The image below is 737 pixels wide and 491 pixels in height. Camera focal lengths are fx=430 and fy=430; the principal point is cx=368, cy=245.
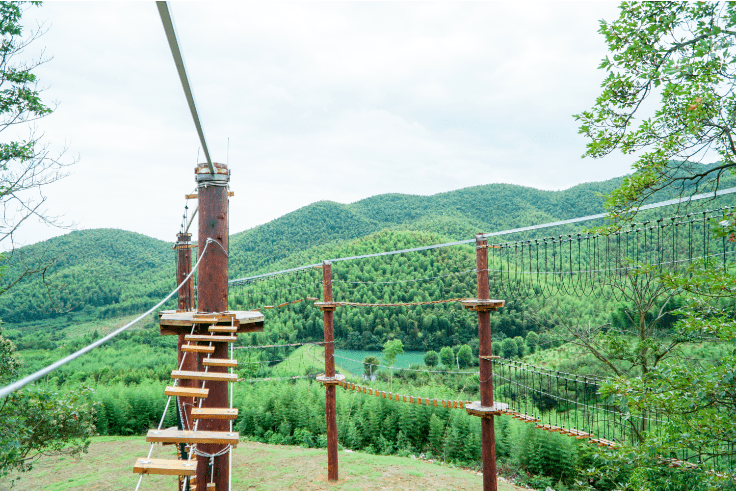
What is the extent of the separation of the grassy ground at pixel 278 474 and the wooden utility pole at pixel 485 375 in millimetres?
1619

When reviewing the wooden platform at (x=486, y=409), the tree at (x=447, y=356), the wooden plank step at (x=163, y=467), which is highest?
the wooden plank step at (x=163, y=467)

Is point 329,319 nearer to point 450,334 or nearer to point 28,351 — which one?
point 450,334

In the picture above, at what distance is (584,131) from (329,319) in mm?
4645

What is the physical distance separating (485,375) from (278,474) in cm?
412

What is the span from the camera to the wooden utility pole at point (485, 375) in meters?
5.21

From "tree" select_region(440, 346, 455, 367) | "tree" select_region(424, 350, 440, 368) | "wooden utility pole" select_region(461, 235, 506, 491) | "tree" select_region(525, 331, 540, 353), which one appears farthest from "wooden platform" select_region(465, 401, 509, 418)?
"tree" select_region(424, 350, 440, 368)

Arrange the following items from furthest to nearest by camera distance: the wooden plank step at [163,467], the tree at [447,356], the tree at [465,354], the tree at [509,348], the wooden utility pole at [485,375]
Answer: the tree at [447,356] < the tree at [465,354] < the tree at [509,348] < the wooden utility pole at [485,375] < the wooden plank step at [163,467]

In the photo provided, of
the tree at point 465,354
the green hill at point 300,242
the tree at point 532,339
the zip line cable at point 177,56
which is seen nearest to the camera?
the zip line cable at point 177,56

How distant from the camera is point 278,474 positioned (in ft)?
23.5

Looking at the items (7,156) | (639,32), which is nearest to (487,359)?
(639,32)

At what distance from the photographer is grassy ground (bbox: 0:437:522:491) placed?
669 centimetres

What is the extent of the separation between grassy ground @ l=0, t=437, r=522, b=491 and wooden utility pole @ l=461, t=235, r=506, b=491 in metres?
1.62

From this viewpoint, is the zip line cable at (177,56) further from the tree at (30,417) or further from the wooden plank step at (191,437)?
the tree at (30,417)

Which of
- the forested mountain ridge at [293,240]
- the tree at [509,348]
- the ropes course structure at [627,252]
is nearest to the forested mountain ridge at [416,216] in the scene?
the forested mountain ridge at [293,240]
